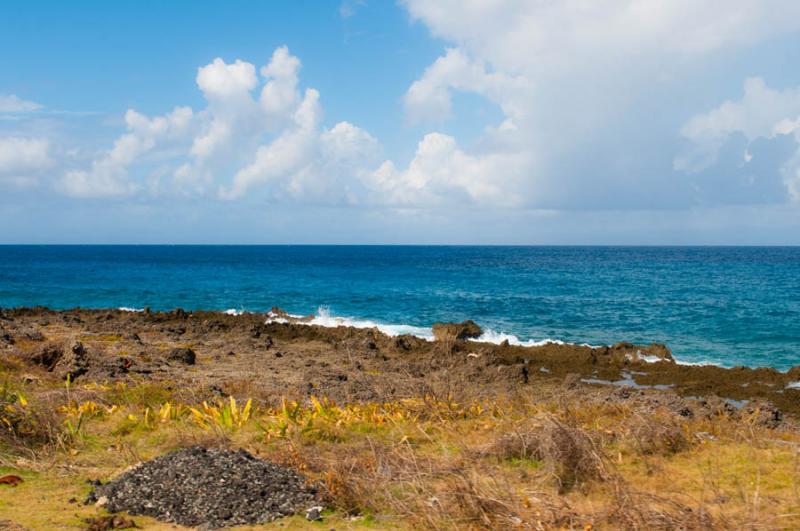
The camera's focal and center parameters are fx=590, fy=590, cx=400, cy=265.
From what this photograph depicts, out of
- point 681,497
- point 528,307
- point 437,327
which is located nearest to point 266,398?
point 681,497

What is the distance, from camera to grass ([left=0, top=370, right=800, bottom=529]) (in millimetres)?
5191

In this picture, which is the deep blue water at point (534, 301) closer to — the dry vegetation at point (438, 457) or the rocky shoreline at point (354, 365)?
the rocky shoreline at point (354, 365)

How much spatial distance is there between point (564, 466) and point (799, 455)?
10.2 ft

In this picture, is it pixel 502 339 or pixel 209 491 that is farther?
pixel 502 339

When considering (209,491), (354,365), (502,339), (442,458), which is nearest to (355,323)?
(502,339)

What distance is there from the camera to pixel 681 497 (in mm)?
6293

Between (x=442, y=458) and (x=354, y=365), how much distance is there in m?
9.91

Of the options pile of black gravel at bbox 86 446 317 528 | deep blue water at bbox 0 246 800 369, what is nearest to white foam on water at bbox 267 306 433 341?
deep blue water at bbox 0 246 800 369

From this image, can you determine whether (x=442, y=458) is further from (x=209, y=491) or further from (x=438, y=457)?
(x=209, y=491)

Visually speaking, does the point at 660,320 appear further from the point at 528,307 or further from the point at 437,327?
the point at 437,327

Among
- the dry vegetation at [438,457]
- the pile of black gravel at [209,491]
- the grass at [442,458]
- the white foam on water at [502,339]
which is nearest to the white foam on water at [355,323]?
the white foam on water at [502,339]

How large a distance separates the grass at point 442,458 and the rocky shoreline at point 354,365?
1.90 m

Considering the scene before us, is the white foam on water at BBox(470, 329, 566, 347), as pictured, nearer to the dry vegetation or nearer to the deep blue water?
the deep blue water

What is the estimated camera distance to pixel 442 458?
6.84m
